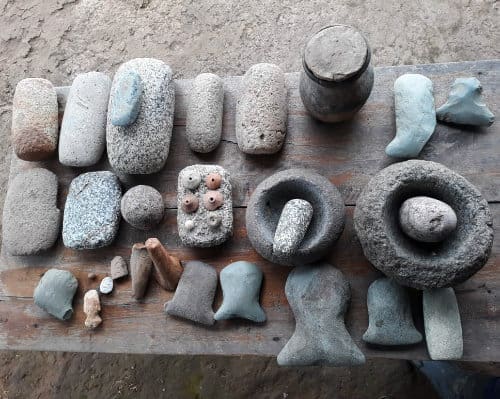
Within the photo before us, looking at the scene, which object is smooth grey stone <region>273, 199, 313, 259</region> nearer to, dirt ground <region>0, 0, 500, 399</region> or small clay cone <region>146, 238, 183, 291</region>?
small clay cone <region>146, 238, 183, 291</region>

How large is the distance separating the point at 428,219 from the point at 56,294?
98 centimetres

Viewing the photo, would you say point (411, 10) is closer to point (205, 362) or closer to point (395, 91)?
point (395, 91)

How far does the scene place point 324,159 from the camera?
1.26 meters

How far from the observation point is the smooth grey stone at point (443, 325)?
109 cm

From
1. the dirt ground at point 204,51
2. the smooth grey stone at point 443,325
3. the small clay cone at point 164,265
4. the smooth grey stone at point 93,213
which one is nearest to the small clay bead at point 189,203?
the small clay cone at point 164,265

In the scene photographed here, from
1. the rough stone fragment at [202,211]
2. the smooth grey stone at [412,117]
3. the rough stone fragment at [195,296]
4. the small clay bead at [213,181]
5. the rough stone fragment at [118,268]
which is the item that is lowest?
the rough stone fragment at [195,296]

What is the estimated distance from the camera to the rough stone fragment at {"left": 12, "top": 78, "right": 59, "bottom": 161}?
4.48ft

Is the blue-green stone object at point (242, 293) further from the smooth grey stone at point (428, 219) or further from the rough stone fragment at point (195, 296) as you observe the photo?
the smooth grey stone at point (428, 219)

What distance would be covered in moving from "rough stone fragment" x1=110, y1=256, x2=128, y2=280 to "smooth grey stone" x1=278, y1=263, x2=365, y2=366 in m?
0.46

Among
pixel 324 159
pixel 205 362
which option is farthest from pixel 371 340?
pixel 205 362

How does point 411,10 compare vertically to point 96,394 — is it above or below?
above

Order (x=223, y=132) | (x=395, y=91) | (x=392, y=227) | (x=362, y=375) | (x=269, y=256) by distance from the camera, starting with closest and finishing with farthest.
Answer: (x=392, y=227) < (x=269, y=256) < (x=395, y=91) < (x=223, y=132) < (x=362, y=375)

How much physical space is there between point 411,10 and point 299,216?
4.49 ft

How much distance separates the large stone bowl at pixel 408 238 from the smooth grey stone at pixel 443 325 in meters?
0.13
